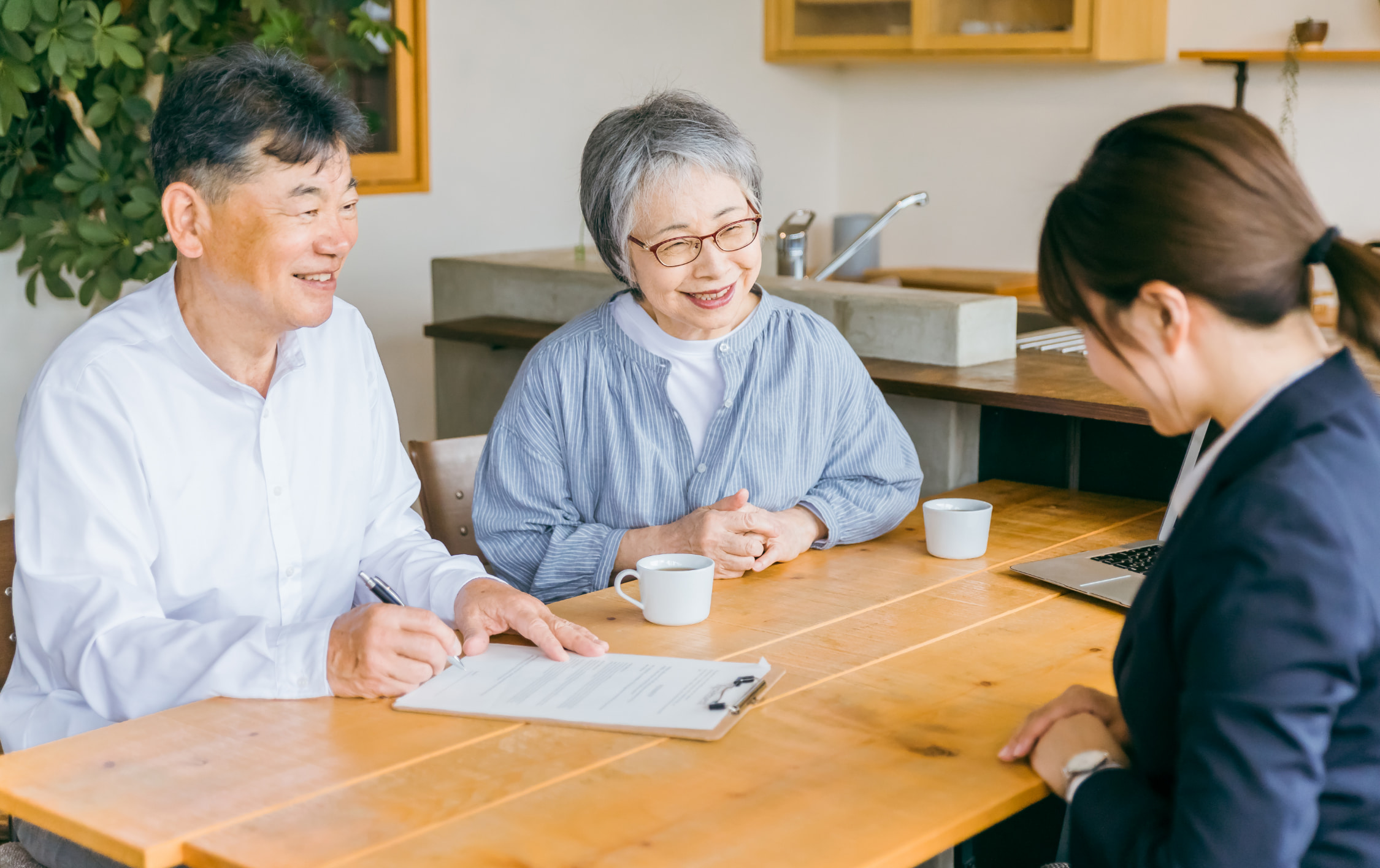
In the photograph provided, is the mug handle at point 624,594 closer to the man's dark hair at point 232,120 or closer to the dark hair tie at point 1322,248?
the man's dark hair at point 232,120

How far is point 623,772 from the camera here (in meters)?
1.11

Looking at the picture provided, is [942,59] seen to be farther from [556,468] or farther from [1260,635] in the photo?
[1260,635]

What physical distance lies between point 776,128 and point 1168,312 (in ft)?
14.1

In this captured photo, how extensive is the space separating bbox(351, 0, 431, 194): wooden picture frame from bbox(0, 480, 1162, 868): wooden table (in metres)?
2.72

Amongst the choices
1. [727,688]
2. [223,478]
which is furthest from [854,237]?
[727,688]

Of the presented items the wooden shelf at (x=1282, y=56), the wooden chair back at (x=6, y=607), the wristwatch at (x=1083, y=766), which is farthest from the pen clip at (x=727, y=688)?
the wooden shelf at (x=1282, y=56)

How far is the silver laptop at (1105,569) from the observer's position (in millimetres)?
1589

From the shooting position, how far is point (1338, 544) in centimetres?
88

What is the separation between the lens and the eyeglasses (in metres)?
1.78

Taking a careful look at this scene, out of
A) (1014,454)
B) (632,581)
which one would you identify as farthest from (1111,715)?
(1014,454)

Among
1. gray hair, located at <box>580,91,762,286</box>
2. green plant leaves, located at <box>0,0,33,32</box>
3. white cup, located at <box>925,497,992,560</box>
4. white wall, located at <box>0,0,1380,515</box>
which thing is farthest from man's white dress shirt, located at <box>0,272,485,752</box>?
white wall, located at <box>0,0,1380,515</box>

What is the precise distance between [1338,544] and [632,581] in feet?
3.28

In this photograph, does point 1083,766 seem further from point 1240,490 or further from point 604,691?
point 604,691

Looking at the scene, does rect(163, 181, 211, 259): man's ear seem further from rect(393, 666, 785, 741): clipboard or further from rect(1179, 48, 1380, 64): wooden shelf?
rect(1179, 48, 1380, 64): wooden shelf
